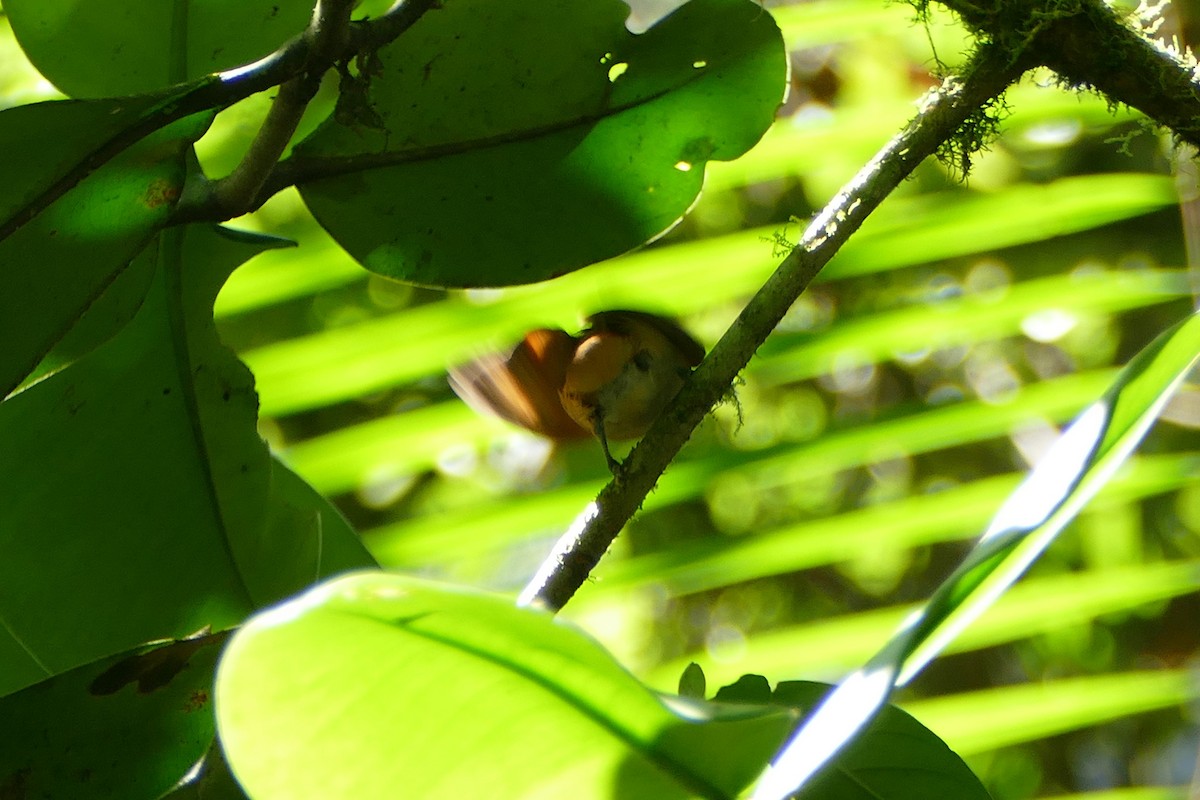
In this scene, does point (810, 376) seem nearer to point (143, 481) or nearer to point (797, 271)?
point (797, 271)

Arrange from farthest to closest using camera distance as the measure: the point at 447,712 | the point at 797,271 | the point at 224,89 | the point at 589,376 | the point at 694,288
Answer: the point at 694,288 → the point at 589,376 → the point at 797,271 → the point at 224,89 → the point at 447,712

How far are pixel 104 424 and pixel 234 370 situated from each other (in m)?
0.10

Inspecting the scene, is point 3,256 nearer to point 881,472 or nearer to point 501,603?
point 501,603

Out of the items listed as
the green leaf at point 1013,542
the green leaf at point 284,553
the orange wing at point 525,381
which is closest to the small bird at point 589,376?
the orange wing at point 525,381

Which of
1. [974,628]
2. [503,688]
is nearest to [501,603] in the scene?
[503,688]

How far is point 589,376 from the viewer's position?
1229 mm

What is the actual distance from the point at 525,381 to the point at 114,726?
2.08 ft

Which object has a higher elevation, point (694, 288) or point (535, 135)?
point (694, 288)

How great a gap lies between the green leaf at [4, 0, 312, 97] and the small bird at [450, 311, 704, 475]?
1.61ft

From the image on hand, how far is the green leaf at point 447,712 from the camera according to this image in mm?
392

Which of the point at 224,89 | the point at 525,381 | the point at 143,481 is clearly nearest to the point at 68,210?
the point at 224,89

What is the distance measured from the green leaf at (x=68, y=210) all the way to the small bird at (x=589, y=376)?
1.94 feet

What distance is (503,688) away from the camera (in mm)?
435

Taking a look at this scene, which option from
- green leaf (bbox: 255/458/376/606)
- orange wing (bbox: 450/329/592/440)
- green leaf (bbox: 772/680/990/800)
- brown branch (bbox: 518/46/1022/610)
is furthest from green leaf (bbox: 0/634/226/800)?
orange wing (bbox: 450/329/592/440)
